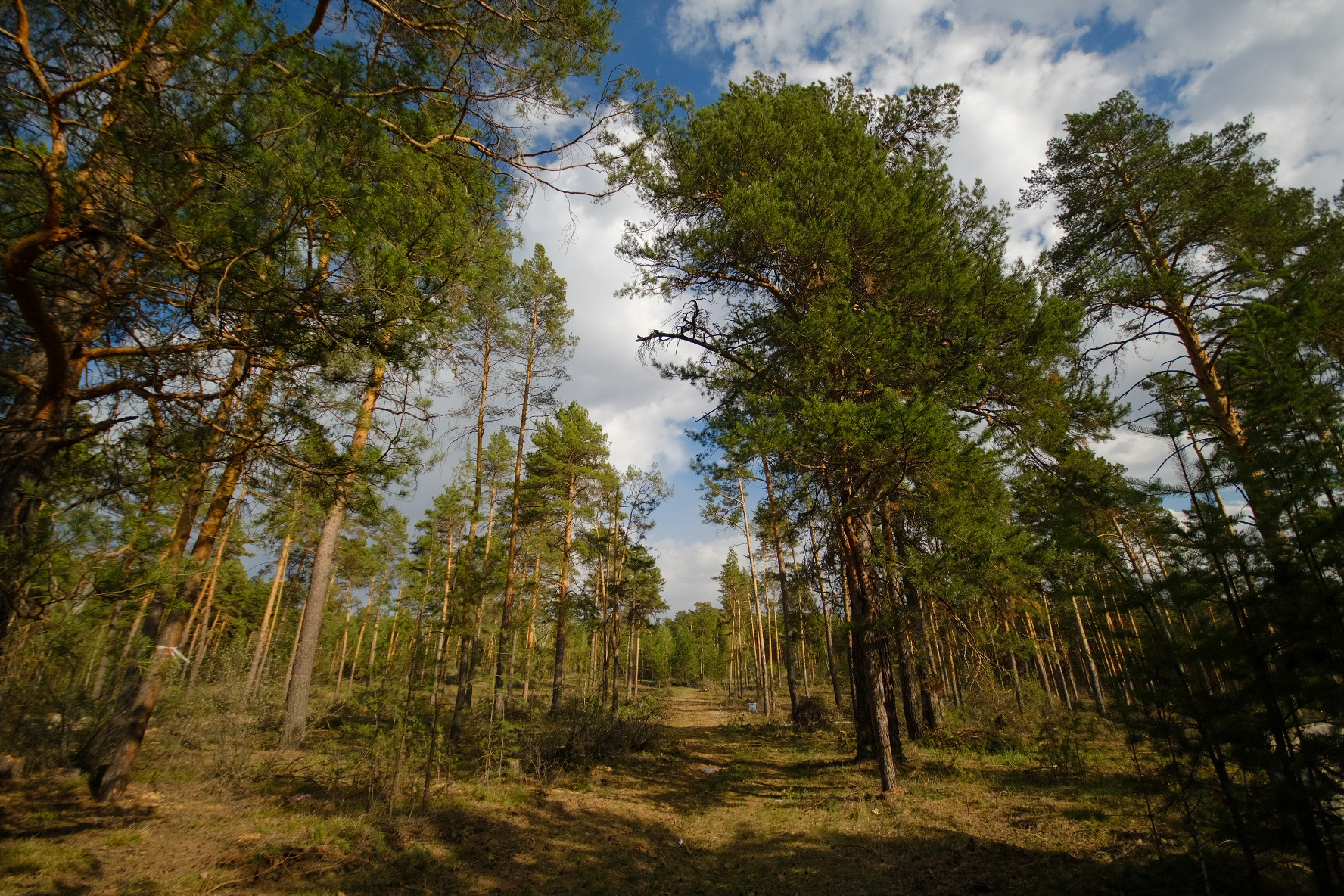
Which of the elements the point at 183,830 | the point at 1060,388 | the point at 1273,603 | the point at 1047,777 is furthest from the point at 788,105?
the point at 183,830

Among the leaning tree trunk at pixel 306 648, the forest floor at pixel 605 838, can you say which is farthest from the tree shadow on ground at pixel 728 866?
the leaning tree trunk at pixel 306 648

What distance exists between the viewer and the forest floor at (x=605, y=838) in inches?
198

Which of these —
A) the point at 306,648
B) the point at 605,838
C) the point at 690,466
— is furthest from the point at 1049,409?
the point at 306,648

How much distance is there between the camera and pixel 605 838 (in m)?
7.11

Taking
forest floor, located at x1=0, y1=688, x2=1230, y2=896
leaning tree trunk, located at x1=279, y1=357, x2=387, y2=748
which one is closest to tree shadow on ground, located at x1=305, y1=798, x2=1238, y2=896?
forest floor, located at x1=0, y1=688, x2=1230, y2=896

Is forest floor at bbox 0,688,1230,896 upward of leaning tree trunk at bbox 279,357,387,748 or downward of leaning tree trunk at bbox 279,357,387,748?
downward

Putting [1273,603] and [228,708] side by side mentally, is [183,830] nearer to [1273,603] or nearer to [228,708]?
[228,708]

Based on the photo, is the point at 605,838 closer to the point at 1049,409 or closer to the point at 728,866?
the point at 728,866

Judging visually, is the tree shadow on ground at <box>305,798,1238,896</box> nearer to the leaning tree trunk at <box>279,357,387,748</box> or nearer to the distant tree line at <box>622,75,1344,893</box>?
the distant tree line at <box>622,75,1344,893</box>

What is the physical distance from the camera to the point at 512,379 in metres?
15.2

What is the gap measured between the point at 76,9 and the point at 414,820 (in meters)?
8.32

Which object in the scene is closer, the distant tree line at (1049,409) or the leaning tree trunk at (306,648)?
the distant tree line at (1049,409)

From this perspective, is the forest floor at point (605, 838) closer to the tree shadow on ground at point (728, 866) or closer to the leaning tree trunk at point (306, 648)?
the tree shadow on ground at point (728, 866)

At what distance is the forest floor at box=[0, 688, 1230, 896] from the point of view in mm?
5031
